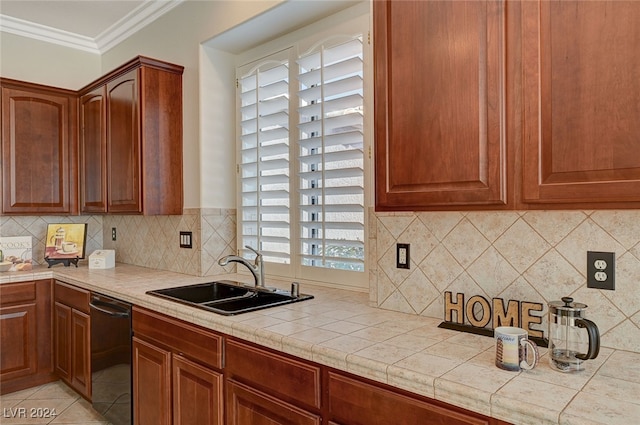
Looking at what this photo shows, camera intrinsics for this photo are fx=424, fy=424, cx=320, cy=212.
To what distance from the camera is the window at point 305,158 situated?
2242 millimetres

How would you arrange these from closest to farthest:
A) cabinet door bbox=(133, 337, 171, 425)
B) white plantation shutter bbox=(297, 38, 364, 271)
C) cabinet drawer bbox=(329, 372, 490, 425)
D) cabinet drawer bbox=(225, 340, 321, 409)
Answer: cabinet drawer bbox=(329, 372, 490, 425), cabinet drawer bbox=(225, 340, 321, 409), cabinet door bbox=(133, 337, 171, 425), white plantation shutter bbox=(297, 38, 364, 271)

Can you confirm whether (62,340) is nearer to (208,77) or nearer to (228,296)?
(228,296)

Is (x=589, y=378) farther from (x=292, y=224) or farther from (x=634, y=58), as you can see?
(x=292, y=224)

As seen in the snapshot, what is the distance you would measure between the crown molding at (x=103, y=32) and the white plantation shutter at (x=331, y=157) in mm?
1318

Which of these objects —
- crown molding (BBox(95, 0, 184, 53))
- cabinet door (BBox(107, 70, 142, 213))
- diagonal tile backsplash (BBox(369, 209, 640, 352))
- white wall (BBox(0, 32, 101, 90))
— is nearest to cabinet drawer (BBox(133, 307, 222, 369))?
diagonal tile backsplash (BBox(369, 209, 640, 352))

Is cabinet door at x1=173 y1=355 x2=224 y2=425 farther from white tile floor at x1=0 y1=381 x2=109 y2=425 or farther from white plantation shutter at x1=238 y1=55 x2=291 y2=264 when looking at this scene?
white tile floor at x1=0 y1=381 x2=109 y2=425

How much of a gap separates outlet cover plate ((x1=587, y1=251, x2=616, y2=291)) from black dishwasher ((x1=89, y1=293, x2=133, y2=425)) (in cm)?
217

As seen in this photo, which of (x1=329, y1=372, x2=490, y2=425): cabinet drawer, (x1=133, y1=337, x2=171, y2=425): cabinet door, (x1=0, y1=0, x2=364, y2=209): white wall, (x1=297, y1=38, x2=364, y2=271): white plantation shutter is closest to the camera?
(x1=329, y1=372, x2=490, y2=425): cabinet drawer

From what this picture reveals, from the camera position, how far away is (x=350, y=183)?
229cm

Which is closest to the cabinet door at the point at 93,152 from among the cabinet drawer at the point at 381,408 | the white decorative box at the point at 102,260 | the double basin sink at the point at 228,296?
the white decorative box at the point at 102,260

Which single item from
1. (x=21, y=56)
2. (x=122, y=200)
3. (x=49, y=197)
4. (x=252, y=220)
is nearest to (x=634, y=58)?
(x=252, y=220)

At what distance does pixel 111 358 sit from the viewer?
2.49 metres

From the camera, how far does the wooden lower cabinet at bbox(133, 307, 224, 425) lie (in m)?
1.81

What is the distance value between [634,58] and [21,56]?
4.19 metres
